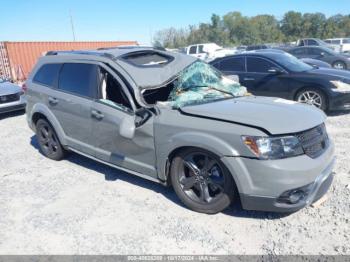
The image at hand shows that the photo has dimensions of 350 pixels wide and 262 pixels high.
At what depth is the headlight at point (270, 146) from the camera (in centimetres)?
296

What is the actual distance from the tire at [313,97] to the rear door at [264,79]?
32cm

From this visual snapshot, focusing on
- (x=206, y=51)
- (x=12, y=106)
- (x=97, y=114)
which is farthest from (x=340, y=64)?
(x=97, y=114)

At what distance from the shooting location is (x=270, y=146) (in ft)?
9.71

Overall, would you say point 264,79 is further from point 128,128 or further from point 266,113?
point 128,128

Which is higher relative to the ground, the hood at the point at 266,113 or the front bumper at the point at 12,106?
the hood at the point at 266,113

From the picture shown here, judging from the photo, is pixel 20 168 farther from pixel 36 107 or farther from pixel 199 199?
pixel 199 199

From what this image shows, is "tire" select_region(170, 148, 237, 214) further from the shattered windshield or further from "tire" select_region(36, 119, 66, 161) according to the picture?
"tire" select_region(36, 119, 66, 161)

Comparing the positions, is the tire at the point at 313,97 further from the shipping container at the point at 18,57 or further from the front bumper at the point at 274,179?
the shipping container at the point at 18,57

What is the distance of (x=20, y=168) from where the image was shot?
17.5 feet

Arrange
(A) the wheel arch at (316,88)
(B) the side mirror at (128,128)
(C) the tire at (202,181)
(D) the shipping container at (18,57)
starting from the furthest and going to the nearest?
(D) the shipping container at (18,57)
(A) the wheel arch at (316,88)
(B) the side mirror at (128,128)
(C) the tire at (202,181)

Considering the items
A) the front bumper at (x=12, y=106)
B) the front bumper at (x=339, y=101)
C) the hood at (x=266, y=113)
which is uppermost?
the hood at (x=266, y=113)

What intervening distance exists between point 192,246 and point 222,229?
15.1 inches

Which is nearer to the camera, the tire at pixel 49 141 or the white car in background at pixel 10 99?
the tire at pixel 49 141

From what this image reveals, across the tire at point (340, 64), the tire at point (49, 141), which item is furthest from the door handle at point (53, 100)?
the tire at point (340, 64)
